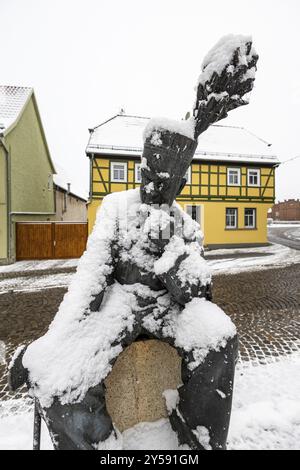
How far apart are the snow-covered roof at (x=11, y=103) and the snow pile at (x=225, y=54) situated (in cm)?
1110

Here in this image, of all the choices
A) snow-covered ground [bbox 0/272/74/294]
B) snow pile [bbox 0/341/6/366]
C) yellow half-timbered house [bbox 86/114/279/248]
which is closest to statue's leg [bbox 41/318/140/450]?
snow pile [bbox 0/341/6/366]

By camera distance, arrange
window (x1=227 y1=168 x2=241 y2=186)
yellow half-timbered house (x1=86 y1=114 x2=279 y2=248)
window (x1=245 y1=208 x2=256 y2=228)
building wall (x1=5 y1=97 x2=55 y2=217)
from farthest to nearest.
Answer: window (x1=245 y1=208 x2=256 y2=228) → window (x1=227 y1=168 x2=241 y2=186) → yellow half-timbered house (x1=86 y1=114 x2=279 y2=248) → building wall (x1=5 y1=97 x2=55 y2=217)

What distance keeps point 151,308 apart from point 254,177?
655 inches

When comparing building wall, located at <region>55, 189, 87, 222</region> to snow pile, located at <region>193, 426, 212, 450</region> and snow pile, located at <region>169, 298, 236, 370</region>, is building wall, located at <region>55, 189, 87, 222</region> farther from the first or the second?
snow pile, located at <region>193, 426, 212, 450</region>

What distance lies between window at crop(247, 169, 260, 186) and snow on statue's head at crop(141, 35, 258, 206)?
52.8 feet

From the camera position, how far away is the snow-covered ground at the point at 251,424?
1672mm

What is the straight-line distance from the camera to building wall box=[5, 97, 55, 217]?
11.3 m

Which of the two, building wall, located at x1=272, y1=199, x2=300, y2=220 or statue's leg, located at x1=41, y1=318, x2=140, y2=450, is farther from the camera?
building wall, located at x1=272, y1=199, x2=300, y2=220

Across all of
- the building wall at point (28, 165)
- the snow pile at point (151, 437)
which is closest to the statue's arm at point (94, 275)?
the snow pile at point (151, 437)

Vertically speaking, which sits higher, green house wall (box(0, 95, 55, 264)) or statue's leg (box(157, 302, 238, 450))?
green house wall (box(0, 95, 55, 264))

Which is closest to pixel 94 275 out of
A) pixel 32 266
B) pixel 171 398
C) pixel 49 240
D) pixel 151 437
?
pixel 171 398

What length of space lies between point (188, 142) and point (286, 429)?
2.29m
